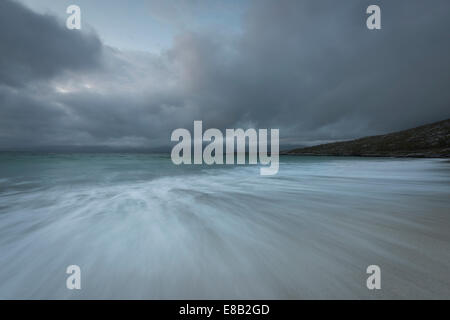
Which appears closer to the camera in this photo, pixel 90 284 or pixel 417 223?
pixel 90 284

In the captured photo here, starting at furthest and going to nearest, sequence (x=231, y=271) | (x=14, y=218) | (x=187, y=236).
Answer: (x=14, y=218) < (x=187, y=236) < (x=231, y=271)

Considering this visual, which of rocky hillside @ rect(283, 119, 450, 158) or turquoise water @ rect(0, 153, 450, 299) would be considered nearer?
turquoise water @ rect(0, 153, 450, 299)

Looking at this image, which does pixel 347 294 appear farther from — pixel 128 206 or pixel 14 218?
pixel 14 218

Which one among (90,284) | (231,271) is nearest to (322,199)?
(231,271)

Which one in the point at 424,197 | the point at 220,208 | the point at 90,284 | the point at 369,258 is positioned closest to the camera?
the point at 90,284

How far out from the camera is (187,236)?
124 inches

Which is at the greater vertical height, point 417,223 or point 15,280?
point 417,223

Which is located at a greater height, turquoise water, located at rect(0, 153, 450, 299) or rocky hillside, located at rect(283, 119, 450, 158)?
rocky hillside, located at rect(283, 119, 450, 158)

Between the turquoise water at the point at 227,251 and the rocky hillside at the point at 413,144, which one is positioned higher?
the rocky hillside at the point at 413,144

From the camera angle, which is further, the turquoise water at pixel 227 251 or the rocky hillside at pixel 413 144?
the rocky hillside at pixel 413 144

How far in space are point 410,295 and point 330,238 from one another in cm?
116

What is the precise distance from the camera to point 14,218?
4.07 m

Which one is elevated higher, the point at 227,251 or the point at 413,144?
the point at 413,144

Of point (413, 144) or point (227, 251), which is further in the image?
point (413, 144)
